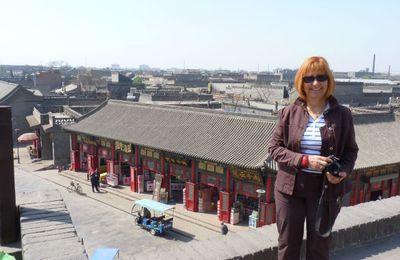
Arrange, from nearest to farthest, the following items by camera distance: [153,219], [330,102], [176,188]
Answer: [330,102], [153,219], [176,188]

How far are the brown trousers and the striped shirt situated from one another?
152 mm

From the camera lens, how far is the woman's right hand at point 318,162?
3170mm

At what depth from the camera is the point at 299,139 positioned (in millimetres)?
3480

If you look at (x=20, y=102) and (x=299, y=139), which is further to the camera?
(x=20, y=102)

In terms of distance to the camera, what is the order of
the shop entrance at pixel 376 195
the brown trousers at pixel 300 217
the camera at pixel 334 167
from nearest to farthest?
the camera at pixel 334 167 < the brown trousers at pixel 300 217 < the shop entrance at pixel 376 195

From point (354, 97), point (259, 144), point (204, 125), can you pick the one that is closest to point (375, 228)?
point (259, 144)

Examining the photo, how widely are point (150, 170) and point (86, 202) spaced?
4.43 metres

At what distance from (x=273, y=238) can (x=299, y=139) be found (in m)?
2.17

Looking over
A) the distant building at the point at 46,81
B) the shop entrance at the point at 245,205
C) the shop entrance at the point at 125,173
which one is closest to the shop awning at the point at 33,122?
the shop entrance at the point at 125,173

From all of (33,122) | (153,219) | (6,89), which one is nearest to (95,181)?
(153,219)

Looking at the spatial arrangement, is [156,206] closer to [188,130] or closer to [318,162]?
[188,130]

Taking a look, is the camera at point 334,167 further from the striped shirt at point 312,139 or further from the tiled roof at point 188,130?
the tiled roof at point 188,130

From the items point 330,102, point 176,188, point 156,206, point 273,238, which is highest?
point 330,102

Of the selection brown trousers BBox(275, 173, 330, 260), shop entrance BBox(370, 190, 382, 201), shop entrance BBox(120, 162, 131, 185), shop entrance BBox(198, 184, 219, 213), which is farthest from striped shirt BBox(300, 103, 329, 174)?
shop entrance BBox(120, 162, 131, 185)
